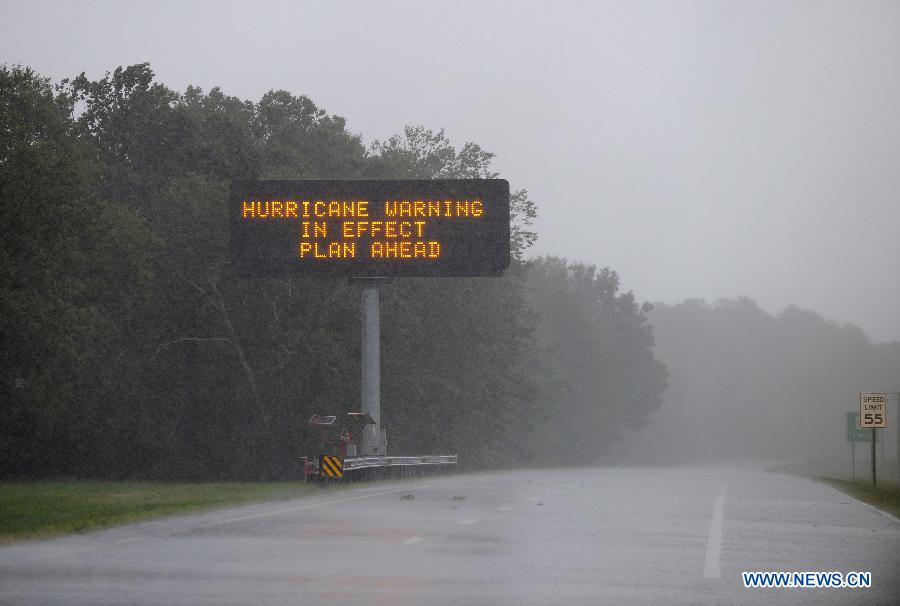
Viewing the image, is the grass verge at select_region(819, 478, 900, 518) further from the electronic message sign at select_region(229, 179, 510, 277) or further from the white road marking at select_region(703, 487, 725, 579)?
the electronic message sign at select_region(229, 179, 510, 277)

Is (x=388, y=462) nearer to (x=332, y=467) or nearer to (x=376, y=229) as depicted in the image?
(x=332, y=467)

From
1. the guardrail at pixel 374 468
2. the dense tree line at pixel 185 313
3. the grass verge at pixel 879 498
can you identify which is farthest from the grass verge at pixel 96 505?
the dense tree line at pixel 185 313

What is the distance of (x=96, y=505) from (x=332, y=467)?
9.21 meters

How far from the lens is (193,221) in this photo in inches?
2498

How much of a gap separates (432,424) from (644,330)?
74243 millimetres

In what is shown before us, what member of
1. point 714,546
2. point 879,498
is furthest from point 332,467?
point 714,546

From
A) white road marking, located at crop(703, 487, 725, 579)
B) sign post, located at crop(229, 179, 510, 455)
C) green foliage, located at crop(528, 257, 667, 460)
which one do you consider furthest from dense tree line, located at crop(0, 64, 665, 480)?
green foliage, located at crop(528, 257, 667, 460)

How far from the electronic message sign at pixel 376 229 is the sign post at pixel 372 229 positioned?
3cm

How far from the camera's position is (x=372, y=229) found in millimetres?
39250

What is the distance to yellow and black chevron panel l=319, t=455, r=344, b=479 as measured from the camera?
112ft

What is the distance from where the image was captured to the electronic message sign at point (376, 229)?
39.0 m

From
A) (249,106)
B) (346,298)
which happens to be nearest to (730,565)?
(346,298)

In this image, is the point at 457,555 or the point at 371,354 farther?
the point at 371,354

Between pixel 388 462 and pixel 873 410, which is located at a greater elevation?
pixel 873 410
